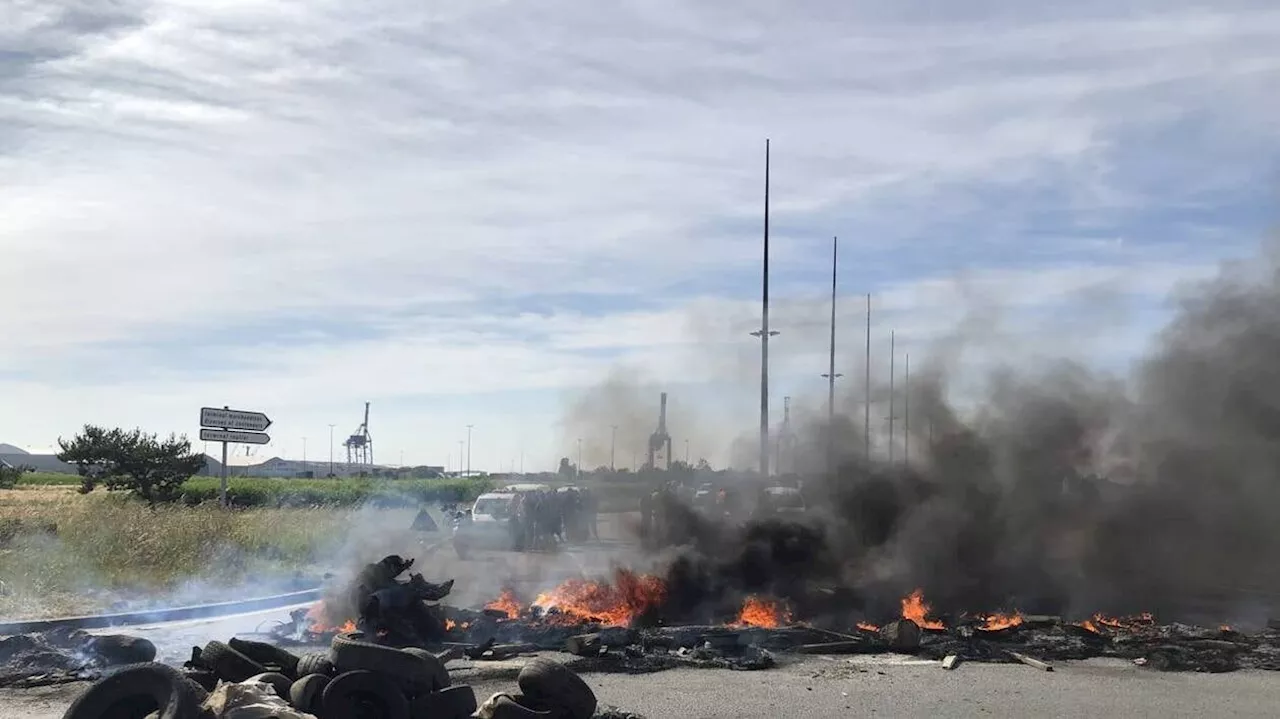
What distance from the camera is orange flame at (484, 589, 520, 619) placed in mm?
13570

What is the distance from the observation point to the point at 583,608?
1410cm

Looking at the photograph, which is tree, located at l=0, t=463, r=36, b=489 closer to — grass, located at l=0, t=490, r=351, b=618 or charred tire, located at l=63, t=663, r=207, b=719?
grass, located at l=0, t=490, r=351, b=618

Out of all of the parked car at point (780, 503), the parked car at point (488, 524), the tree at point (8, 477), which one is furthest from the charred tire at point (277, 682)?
the tree at point (8, 477)

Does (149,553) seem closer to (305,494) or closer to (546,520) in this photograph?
(546,520)

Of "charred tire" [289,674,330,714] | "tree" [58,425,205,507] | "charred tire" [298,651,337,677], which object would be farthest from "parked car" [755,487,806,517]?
"tree" [58,425,205,507]

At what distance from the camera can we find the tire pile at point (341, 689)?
674 centimetres

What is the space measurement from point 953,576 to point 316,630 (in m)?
9.34

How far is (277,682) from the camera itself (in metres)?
7.62

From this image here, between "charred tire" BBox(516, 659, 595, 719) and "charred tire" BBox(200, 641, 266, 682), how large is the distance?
2188 mm

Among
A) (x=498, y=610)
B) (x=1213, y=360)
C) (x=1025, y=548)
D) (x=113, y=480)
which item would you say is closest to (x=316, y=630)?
(x=498, y=610)

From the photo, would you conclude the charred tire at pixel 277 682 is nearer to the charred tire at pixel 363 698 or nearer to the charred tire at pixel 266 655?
the charred tire at pixel 363 698

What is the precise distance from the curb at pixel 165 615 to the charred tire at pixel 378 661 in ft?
19.7

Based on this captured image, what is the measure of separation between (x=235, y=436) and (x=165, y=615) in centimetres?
749

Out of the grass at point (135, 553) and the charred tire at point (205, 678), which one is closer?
the charred tire at point (205, 678)
